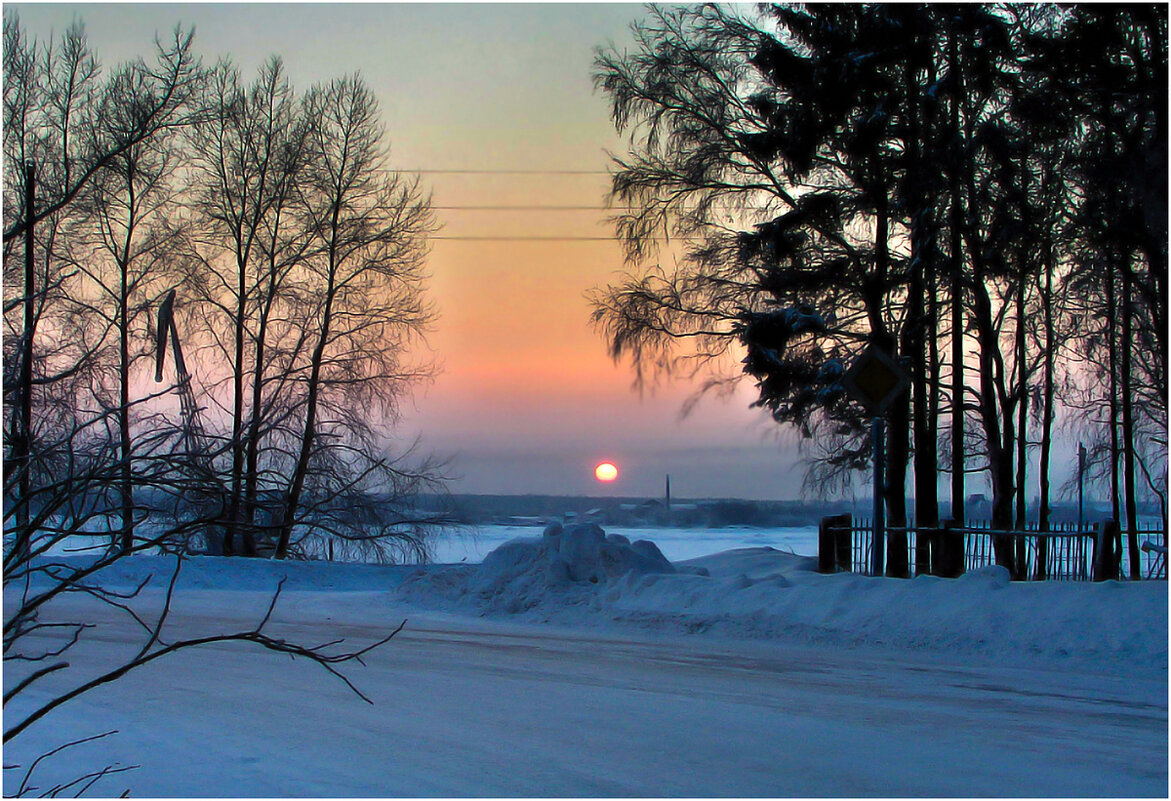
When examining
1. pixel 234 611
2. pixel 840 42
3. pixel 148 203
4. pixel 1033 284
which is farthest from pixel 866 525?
pixel 148 203

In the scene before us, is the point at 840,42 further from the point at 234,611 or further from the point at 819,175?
the point at 234,611

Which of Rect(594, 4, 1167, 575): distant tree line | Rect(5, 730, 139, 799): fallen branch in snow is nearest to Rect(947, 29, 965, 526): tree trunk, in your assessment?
Rect(594, 4, 1167, 575): distant tree line

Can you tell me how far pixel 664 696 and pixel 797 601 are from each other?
3.84 metres

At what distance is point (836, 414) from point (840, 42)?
21.0 feet

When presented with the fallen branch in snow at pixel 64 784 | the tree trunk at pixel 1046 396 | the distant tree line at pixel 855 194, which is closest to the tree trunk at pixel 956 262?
the distant tree line at pixel 855 194

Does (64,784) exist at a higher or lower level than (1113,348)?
lower

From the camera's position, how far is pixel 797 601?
10609 mm

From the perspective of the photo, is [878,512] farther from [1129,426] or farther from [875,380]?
[1129,426]

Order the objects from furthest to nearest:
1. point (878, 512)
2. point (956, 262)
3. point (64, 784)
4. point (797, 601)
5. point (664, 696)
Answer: point (956, 262) < point (878, 512) < point (797, 601) < point (664, 696) < point (64, 784)

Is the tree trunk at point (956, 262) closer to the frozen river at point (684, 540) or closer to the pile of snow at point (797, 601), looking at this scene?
the pile of snow at point (797, 601)

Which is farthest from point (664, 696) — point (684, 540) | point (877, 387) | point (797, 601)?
point (684, 540)

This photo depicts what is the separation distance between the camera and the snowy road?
5.16m

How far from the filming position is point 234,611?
41.3 feet

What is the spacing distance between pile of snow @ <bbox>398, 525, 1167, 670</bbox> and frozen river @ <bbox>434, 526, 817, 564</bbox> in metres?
17.1
